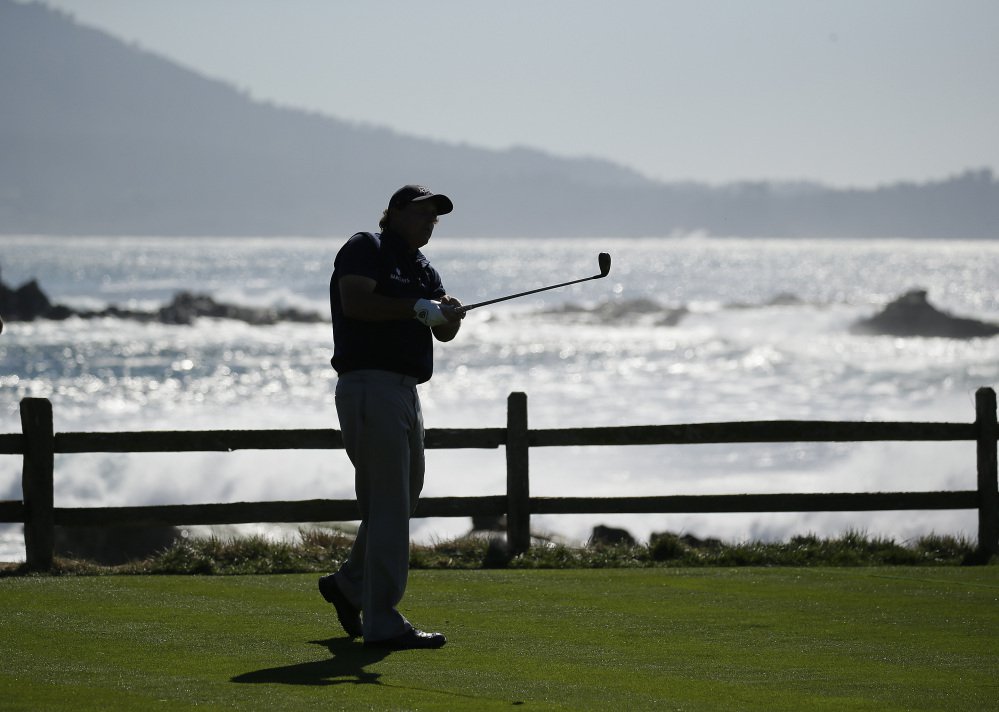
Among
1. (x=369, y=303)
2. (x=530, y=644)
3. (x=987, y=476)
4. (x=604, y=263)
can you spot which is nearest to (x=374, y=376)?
(x=369, y=303)

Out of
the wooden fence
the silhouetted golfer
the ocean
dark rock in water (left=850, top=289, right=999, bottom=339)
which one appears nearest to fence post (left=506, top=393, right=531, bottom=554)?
the wooden fence

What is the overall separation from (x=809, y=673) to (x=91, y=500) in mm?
16945

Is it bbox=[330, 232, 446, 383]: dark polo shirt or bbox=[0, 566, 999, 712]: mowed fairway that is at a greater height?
bbox=[330, 232, 446, 383]: dark polo shirt

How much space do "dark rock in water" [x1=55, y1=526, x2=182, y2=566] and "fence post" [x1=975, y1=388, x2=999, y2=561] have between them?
22.5 ft

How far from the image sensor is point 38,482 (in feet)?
31.8

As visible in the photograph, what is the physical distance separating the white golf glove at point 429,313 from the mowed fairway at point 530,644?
1453 mm

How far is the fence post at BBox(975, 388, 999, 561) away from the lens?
10.5 meters

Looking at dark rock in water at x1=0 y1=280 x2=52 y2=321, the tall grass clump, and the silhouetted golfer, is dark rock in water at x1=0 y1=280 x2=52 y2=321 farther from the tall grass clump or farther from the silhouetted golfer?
the silhouetted golfer

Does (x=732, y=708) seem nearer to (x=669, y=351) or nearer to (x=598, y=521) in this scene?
(x=598, y=521)

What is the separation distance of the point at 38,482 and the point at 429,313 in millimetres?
4400

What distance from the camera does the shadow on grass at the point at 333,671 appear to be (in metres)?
5.98

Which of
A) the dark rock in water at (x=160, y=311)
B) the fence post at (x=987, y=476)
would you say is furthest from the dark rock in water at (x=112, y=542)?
the dark rock in water at (x=160, y=311)

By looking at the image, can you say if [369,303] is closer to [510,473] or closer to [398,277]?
[398,277]

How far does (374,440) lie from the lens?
21.6 feet
